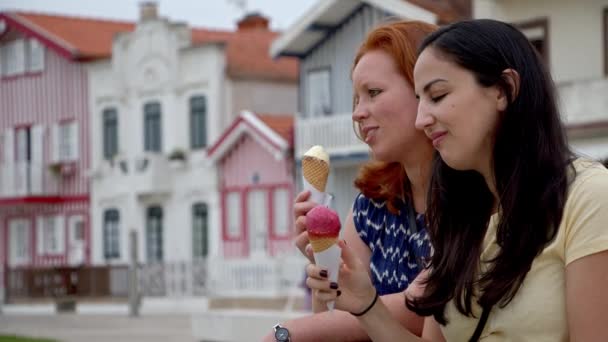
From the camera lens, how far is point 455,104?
10.6ft

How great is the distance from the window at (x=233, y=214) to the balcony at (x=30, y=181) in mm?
7620

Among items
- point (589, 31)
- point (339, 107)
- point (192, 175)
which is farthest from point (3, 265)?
point (589, 31)

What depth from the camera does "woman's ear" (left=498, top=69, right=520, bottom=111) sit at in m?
3.21

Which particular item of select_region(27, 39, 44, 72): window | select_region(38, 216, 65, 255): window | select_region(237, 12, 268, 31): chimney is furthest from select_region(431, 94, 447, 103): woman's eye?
select_region(237, 12, 268, 31): chimney

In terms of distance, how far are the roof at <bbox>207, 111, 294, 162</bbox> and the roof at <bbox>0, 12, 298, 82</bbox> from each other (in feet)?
5.65

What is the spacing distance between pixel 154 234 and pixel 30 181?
5.36m

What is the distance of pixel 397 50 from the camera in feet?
13.4

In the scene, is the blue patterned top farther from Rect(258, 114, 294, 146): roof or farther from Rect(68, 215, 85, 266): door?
Rect(68, 215, 85, 266): door

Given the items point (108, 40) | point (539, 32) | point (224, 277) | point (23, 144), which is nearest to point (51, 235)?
point (23, 144)

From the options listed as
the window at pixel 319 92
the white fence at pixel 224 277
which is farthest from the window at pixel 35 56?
the window at pixel 319 92

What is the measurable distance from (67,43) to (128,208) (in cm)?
524

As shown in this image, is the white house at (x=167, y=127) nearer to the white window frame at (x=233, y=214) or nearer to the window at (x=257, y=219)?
the white window frame at (x=233, y=214)

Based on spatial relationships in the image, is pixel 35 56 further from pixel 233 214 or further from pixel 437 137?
pixel 437 137

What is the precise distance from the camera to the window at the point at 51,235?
44.4 meters
